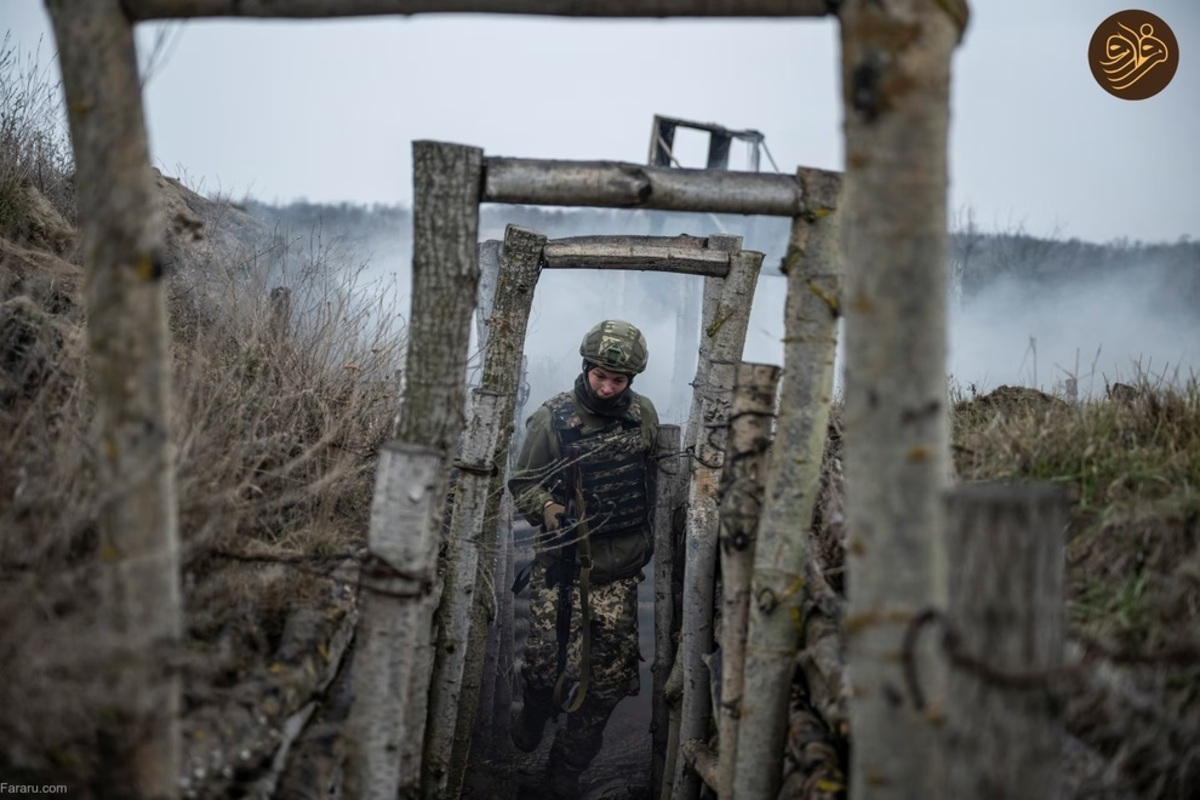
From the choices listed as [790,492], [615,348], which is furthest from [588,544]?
[790,492]

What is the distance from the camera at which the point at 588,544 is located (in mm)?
6234

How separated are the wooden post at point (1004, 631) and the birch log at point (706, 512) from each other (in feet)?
9.50

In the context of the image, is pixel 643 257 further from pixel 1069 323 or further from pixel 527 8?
pixel 1069 323

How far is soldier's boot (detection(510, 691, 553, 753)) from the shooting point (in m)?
6.55

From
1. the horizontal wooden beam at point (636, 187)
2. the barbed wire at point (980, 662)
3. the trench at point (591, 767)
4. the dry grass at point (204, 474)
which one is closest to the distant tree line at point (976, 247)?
the trench at point (591, 767)

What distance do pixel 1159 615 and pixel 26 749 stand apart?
2938 mm

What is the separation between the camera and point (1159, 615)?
8.95ft

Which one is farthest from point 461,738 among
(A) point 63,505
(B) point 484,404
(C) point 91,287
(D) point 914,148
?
(D) point 914,148

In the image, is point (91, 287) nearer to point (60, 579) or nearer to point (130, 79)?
point (130, 79)

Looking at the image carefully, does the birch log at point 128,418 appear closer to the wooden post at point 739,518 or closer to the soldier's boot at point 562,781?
the wooden post at point 739,518

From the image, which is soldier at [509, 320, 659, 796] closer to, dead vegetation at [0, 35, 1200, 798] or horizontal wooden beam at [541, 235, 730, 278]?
horizontal wooden beam at [541, 235, 730, 278]

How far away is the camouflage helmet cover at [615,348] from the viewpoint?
21.0 ft

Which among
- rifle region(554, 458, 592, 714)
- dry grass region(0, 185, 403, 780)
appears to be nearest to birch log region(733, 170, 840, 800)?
dry grass region(0, 185, 403, 780)

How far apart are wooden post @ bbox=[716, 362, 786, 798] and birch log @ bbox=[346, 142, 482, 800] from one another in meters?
1.03
